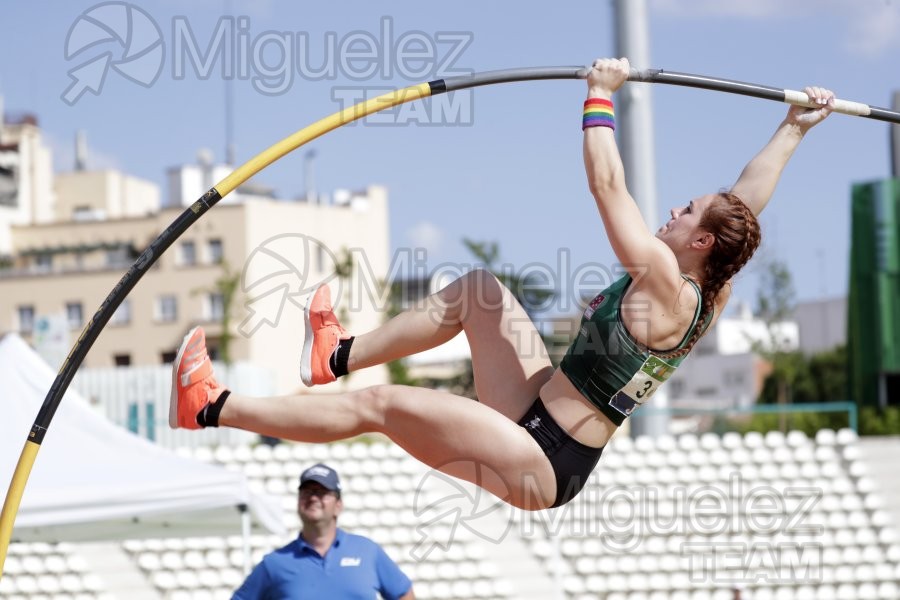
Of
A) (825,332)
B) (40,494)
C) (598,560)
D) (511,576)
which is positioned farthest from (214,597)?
(825,332)

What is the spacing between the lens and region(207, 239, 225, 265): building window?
41.0 meters

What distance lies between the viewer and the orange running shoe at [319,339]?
4.03m

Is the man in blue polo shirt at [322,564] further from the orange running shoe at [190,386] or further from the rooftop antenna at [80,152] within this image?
the rooftop antenna at [80,152]

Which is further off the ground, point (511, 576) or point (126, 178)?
point (126, 178)

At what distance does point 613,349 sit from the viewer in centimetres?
382

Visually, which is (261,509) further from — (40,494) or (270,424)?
(270,424)

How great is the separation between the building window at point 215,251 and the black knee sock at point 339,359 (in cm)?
3749

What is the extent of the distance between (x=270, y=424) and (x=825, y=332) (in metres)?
51.4

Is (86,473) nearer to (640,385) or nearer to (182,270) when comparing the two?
(640,385)

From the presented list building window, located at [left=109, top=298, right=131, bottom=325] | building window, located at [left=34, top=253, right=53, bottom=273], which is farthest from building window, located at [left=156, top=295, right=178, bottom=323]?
building window, located at [left=34, top=253, right=53, bottom=273]

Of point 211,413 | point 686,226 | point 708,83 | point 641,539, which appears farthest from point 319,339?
point 641,539

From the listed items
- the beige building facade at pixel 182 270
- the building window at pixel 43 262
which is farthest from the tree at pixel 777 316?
the building window at pixel 43 262

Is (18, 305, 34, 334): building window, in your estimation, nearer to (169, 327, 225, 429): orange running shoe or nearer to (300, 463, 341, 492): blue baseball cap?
(300, 463, 341, 492): blue baseball cap

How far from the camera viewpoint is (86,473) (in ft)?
22.0
